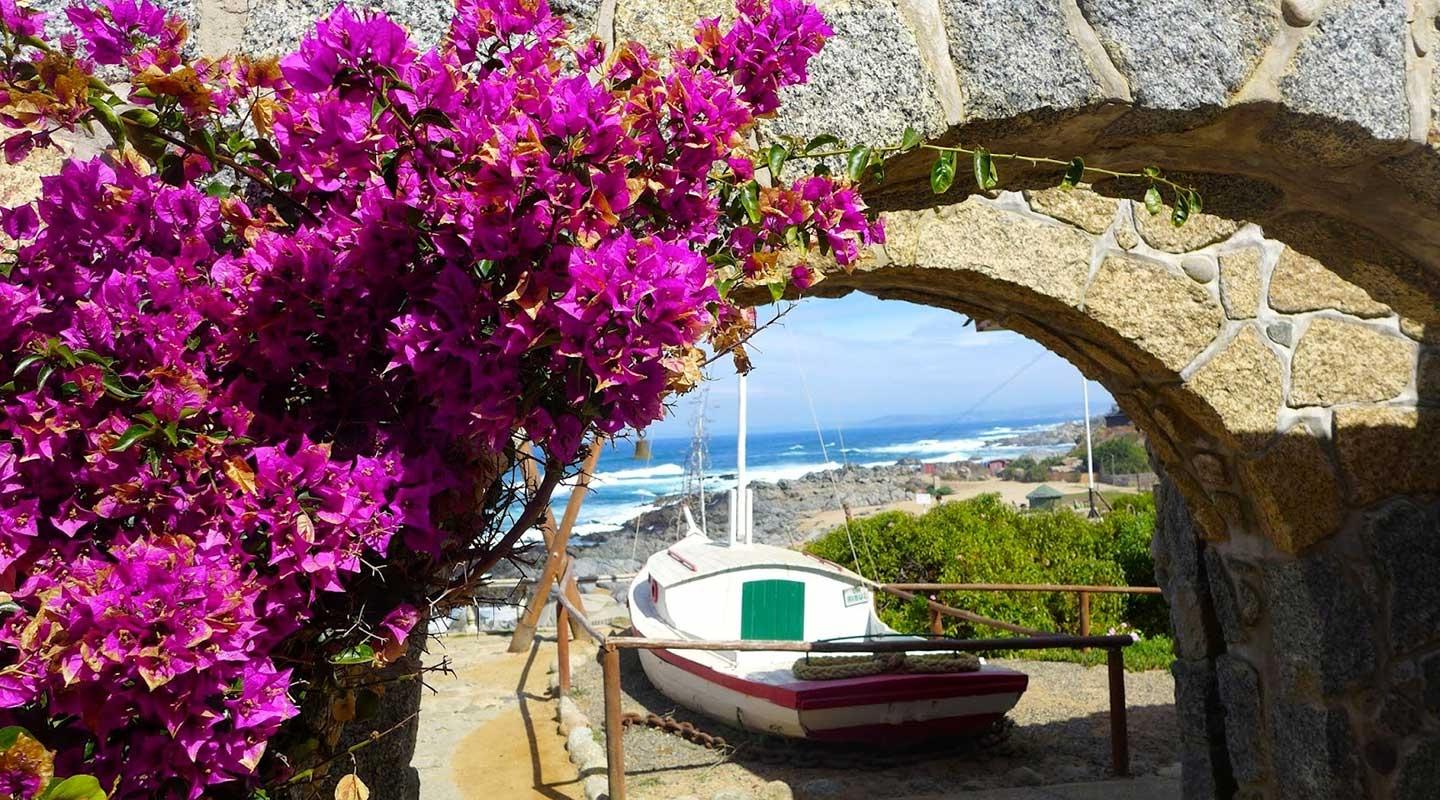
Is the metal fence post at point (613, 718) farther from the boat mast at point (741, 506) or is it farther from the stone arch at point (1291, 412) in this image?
the boat mast at point (741, 506)

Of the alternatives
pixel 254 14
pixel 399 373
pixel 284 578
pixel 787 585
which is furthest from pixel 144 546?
pixel 787 585

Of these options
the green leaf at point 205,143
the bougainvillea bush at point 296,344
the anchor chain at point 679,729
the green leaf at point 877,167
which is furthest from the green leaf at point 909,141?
the anchor chain at point 679,729

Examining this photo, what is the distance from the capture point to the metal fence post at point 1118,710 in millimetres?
4609

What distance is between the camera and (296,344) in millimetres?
915

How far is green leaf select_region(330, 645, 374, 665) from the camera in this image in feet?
3.07

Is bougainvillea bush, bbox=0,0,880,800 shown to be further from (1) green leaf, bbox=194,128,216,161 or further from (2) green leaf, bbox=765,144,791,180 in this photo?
(2) green leaf, bbox=765,144,791,180

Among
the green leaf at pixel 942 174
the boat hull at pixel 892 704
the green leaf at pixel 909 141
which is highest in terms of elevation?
the green leaf at pixel 909 141

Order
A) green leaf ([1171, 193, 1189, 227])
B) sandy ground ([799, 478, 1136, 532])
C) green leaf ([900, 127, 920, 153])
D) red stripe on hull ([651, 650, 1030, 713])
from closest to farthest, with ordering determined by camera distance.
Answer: green leaf ([900, 127, 920, 153]), green leaf ([1171, 193, 1189, 227]), red stripe on hull ([651, 650, 1030, 713]), sandy ground ([799, 478, 1136, 532])

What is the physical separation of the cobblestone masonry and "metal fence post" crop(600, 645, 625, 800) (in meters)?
1.94

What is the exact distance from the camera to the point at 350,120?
2.79ft

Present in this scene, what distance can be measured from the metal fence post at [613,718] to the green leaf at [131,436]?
10.1 feet

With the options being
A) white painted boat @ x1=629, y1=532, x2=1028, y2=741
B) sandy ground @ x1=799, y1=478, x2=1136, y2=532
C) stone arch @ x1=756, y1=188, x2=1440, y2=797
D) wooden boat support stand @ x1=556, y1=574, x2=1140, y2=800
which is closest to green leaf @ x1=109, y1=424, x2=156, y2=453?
stone arch @ x1=756, y1=188, x2=1440, y2=797

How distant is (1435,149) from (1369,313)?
Answer: 3.36ft

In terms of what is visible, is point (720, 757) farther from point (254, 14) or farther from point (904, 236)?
point (254, 14)
